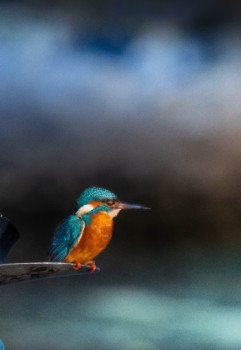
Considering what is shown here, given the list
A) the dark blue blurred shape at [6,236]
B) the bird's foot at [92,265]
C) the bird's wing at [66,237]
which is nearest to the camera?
the dark blue blurred shape at [6,236]

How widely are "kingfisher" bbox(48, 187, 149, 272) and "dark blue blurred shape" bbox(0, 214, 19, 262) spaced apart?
1.40ft

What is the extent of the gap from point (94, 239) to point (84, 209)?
21 centimetres

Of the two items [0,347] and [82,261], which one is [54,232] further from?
[0,347]

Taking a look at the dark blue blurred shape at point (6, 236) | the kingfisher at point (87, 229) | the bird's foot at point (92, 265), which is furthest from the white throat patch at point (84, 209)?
the dark blue blurred shape at point (6, 236)

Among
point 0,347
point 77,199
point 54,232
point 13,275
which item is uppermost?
point 77,199

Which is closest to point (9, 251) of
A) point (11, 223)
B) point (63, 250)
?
point (11, 223)

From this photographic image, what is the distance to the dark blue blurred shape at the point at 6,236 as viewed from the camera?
177cm

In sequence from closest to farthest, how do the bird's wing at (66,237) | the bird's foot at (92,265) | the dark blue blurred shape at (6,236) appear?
the dark blue blurred shape at (6,236)
the bird's foot at (92,265)
the bird's wing at (66,237)

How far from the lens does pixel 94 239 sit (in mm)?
2205

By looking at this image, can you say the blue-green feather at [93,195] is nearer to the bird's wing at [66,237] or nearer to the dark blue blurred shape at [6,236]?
the bird's wing at [66,237]

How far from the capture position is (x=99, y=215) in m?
2.25

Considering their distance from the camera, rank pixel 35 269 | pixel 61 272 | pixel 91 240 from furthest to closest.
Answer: pixel 91 240 < pixel 61 272 < pixel 35 269

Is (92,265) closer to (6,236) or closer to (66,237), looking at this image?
(66,237)

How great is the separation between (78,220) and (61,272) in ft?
1.94
